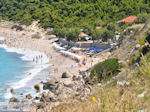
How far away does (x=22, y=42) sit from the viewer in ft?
188

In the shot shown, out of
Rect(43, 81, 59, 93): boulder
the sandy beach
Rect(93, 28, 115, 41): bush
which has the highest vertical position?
Rect(93, 28, 115, 41): bush

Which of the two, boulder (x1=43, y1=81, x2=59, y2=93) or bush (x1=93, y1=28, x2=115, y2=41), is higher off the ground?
bush (x1=93, y1=28, x2=115, y2=41)

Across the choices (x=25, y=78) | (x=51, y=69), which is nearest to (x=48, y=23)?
(x=51, y=69)

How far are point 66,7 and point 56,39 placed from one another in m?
21.5

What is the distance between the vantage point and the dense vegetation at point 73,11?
186 feet

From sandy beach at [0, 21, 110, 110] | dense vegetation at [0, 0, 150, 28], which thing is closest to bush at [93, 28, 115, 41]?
sandy beach at [0, 21, 110, 110]

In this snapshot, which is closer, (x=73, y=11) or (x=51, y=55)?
(x=51, y=55)

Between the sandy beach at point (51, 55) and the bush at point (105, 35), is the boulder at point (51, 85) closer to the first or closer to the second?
the sandy beach at point (51, 55)

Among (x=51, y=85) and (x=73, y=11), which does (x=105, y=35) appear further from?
(x=73, y=11)

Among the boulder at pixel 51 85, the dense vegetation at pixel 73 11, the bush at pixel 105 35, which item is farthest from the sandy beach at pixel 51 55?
the dense vegetation at pixel 73 11

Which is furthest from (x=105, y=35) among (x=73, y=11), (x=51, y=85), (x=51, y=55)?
(x=73, y=11)

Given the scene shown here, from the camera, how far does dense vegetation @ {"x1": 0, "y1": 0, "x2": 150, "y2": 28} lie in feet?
186

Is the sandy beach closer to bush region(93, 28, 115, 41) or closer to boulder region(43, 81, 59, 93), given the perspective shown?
boulder region(43, 81, 59, 93)

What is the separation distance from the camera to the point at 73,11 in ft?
229
